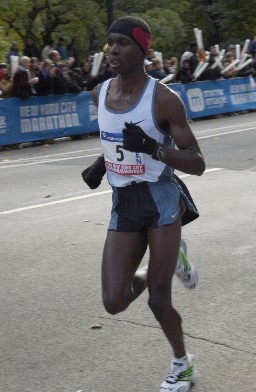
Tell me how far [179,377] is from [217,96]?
20842mm

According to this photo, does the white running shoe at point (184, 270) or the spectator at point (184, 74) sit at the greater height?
the white running shoe at point (184, 270)

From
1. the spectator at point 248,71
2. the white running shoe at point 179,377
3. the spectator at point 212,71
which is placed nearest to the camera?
the white running shoe at point 179,377

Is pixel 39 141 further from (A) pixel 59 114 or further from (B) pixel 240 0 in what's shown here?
(B) pixel 240 0

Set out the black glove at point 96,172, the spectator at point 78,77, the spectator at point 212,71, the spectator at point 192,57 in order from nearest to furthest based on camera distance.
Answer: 1. the black glove at point 96,172
2. the spectator at point 78,77
3. the spectator at point 192,57
4. the spectator at point 212,71

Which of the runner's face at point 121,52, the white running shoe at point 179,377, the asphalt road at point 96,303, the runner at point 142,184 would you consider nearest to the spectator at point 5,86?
the asphalt road at point 96,303

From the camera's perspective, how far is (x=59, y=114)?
1955 centimetres

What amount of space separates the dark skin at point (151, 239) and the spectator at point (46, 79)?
14.6 m

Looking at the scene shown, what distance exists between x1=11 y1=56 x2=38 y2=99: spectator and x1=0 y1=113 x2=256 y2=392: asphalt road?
6.68 metres

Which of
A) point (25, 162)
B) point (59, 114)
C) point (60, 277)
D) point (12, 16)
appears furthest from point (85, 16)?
point (60, 277)

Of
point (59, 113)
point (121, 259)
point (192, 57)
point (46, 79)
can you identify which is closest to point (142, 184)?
point (121, 259)

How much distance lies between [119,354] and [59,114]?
48.3 feet

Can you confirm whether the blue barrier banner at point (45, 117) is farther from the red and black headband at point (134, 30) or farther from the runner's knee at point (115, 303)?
the runner's knee at point (115, 303)

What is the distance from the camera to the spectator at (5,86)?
18.3 metres

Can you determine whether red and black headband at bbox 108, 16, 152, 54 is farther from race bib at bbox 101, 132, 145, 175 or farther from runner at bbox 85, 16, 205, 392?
race bib at bbox 101, 132, 145, 175
